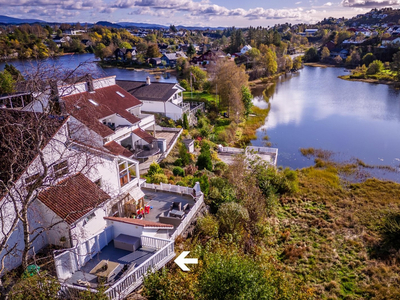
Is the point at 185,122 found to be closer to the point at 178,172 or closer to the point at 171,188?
the point at 178,172

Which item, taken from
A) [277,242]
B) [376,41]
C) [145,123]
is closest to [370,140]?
[277,242]

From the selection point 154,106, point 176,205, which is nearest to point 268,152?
point 154,106

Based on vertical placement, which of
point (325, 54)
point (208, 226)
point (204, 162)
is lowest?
point (208, 226)

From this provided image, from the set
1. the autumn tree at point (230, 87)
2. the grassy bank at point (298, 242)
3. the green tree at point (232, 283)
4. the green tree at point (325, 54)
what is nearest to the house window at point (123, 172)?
the grassy bank at point (298, 242)

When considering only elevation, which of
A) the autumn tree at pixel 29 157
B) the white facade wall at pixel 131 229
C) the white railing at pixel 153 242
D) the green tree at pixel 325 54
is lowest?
the white railing at pixel 153 242

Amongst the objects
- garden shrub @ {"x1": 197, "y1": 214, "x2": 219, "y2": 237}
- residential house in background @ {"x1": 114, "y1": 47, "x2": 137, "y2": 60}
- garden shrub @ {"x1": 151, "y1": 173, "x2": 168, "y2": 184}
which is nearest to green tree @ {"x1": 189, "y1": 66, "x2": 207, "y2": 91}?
garden shrub @ {"x1": 151, "y1": 173, "x2": 168, "y2": 184}

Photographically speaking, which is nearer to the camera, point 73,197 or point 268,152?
point 73,197

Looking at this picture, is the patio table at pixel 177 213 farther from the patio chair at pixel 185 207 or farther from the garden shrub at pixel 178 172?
the garden shrub at pixel 178 172
